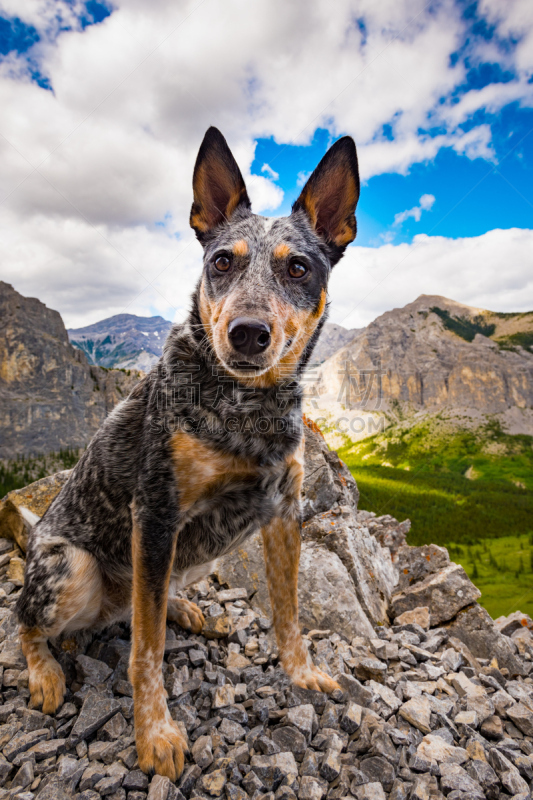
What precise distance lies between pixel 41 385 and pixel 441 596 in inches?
3605

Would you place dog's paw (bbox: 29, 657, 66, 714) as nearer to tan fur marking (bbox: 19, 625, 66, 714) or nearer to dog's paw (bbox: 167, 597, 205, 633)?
tan fur marking (bbox: 19, 625, 66, 714)

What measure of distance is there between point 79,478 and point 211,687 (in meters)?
2.42

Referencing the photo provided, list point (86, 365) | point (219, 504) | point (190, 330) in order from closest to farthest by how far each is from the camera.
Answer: point (219, 504), point (190, 330), point (86, 365)

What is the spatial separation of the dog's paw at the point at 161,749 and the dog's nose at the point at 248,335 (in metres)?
2.95

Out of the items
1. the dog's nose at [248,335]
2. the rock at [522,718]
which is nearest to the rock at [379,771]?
the rock at [522,718]

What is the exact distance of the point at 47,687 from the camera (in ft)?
10.4

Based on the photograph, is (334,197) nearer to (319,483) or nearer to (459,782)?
(319,483)

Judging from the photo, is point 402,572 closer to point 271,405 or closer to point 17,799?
point 271,405

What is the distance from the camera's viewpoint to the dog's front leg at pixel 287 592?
3680 millimetres

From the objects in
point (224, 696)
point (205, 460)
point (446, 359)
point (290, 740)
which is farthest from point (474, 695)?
point (446, 359)

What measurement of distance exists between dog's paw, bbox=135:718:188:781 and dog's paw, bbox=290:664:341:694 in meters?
1.21

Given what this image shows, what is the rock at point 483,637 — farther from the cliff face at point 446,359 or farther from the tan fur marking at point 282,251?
the cliff face at point 446,359

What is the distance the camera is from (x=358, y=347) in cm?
19000

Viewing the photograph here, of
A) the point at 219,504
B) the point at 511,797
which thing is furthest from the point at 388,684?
the point at 219,504
